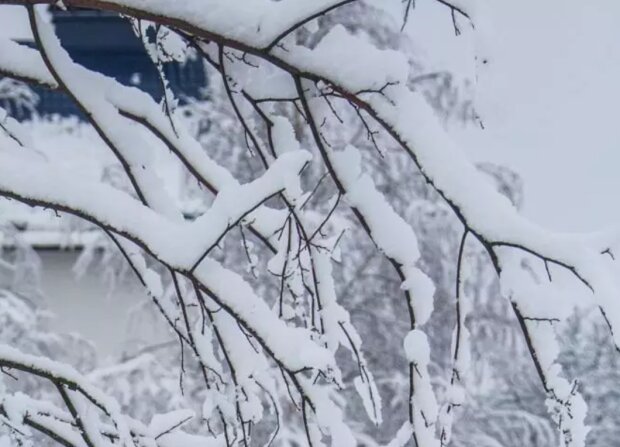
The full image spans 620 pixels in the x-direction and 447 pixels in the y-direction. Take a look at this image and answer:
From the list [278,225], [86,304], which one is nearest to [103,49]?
[86,304]

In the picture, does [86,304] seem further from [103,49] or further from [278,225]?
[278,225]

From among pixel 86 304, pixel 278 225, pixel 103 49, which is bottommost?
pixel 278 225

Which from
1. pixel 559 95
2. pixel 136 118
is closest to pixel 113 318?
pixel 559 95

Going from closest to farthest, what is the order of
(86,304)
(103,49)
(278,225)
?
(278,225) → (86,304) → (103,49)

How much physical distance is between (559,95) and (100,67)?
4.24 metres

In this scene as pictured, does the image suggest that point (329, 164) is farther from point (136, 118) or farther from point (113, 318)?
point (113, 318)

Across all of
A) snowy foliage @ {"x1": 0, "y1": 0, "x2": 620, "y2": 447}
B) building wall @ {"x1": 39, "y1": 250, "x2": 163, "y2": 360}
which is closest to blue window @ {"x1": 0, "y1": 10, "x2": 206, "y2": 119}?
building wall @ {"x1": 39, "y1": 250, "x2": 163, "y2": 360}

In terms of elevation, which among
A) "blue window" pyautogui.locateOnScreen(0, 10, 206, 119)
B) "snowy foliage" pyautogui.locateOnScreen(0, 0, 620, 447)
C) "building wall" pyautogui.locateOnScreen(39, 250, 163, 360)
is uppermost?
"blue window" pyautogui.locateOnScreen(0, 10, 206, 119)

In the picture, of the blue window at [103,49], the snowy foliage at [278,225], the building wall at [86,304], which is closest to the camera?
the snowy foliage at [278,225]

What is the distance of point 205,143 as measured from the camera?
6.18 metres

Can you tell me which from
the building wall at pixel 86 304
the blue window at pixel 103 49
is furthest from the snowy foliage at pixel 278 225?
the blue window at pixel 103 49

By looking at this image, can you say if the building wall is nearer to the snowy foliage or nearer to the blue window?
the blue window

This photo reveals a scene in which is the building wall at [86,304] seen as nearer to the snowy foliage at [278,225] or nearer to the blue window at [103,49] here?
the blue window at [103,49]

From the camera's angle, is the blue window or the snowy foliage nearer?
the snowy foliage
